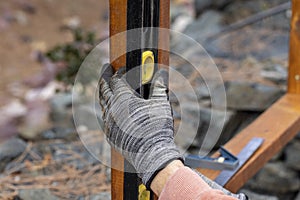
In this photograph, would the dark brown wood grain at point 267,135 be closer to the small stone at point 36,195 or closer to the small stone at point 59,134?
the small stone at point 36,195

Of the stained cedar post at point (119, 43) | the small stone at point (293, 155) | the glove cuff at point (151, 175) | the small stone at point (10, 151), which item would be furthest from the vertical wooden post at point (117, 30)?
the small stone at point (293, 155)

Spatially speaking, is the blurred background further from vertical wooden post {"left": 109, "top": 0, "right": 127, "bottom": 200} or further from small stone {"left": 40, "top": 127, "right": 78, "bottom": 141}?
vertical wooden post {"left": 109, "top": 0, "right": 127, "bottom": 200}

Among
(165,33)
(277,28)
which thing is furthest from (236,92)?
(165,33)

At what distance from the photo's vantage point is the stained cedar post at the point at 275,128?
1478 mm

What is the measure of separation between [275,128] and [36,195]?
0.77m

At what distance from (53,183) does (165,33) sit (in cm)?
79

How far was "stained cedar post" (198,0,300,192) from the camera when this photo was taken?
4.85 feet

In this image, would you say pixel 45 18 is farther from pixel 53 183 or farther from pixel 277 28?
pixel 53 183

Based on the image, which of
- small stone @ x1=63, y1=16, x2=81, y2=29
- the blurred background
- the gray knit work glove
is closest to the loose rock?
the blurred background

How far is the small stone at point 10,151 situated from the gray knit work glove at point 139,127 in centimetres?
102

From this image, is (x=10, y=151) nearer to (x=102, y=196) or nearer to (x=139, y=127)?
(x=102, y=196)

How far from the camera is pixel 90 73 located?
250 centimetres

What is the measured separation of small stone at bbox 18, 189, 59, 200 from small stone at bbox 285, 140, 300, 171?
3.69 ft

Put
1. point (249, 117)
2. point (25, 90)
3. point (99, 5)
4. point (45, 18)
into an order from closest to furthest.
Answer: point (249, 117) < point (25, 90) < point (45, 18) < point (99, 5)
